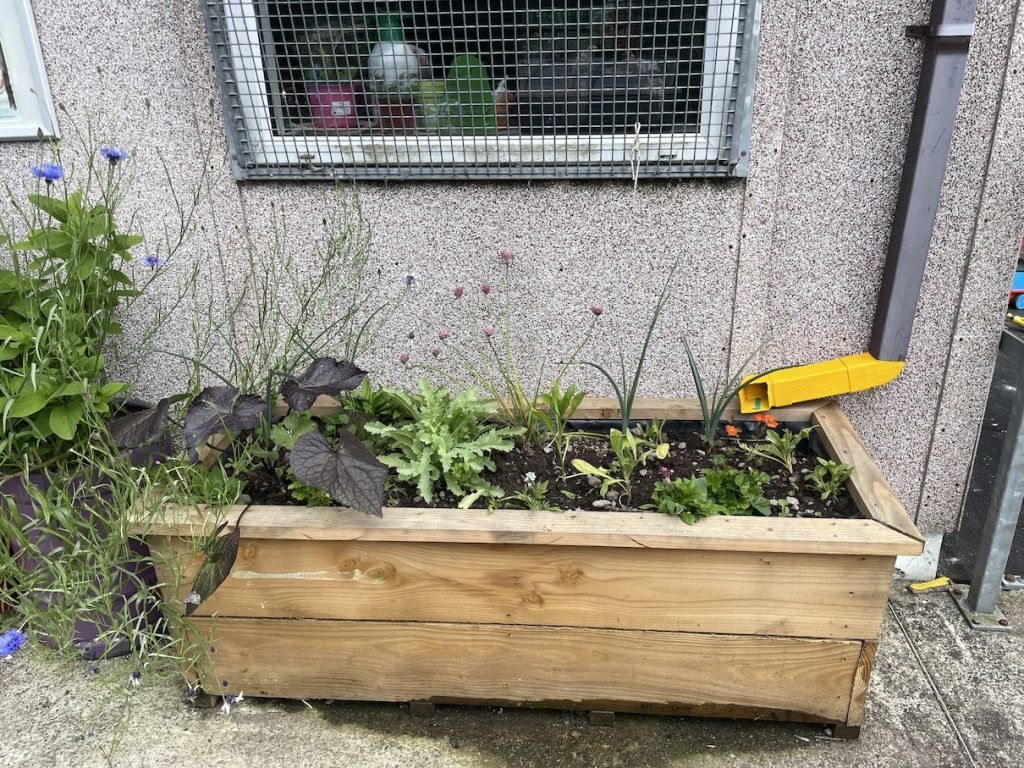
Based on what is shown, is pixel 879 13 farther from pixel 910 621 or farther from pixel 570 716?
pixel 570 716

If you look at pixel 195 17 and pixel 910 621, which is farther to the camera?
pixel 910 621

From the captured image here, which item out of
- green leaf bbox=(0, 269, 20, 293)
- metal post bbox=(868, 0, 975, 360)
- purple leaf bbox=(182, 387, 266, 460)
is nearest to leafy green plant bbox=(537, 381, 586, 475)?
purple leaf bbox=(182, 387, 266, 460)

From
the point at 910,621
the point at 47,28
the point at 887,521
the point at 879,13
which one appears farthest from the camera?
the point at 910,621

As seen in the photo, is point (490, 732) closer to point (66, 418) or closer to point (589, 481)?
point (589, 481)

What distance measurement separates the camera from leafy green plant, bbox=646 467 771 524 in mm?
1567

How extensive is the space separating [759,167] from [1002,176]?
598 mm

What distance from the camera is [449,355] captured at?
85.7 inches

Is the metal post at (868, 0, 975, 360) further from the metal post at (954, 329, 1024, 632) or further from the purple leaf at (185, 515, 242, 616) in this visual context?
the purple leaf at (185, 515, 242, 616)

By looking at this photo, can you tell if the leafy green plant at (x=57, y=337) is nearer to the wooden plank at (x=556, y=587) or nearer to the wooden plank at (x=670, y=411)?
the wooden plank at (x=556, y=587)

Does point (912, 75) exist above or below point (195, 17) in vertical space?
below

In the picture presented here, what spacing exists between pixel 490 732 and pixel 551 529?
58 cm

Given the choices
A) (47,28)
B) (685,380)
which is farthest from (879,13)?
(47,28)

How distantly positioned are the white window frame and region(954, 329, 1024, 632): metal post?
2.60m

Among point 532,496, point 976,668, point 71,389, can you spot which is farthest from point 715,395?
point 71,389
